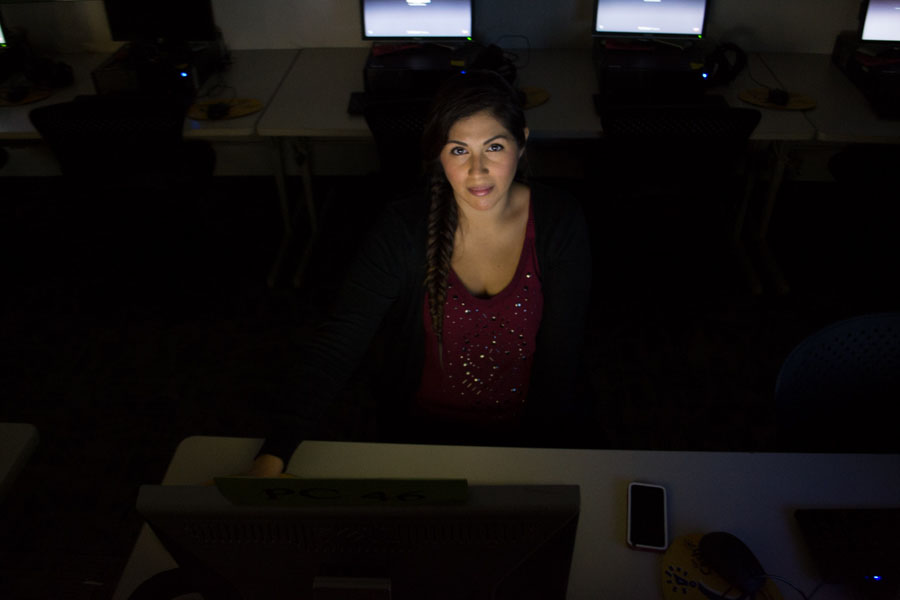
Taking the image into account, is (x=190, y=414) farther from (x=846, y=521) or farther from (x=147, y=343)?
(x=846, y=521)

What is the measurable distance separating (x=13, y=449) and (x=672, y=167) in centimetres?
206

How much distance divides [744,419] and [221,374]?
5.84 ft

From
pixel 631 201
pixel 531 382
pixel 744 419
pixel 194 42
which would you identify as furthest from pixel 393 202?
pixel 194 42

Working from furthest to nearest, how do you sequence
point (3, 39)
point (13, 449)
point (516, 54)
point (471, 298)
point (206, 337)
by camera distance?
point (516, 54) → point (3, 39) → point (206, 337) → point (471, 298) → point (13, 449)

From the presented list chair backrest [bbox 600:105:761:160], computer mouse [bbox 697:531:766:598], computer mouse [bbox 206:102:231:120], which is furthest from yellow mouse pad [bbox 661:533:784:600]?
computer mouse [bbox 206:102:231:120]

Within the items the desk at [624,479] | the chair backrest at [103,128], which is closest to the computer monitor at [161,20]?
the chair backrest at [103,128]

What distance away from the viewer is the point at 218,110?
2.60m

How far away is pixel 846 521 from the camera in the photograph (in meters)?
1.14

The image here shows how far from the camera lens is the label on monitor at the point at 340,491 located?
679 mm

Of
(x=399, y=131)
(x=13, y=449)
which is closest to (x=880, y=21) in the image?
(x=399, y=131)

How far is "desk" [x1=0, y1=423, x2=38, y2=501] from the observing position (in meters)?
1.27

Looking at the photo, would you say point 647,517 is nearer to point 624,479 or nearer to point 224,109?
point 624,479

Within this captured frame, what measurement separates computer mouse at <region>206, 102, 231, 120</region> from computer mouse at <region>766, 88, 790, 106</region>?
199 cm

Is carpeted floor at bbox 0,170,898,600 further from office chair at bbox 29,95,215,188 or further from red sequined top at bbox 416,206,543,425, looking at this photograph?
red sequined top at bbox 416,206,543,425
